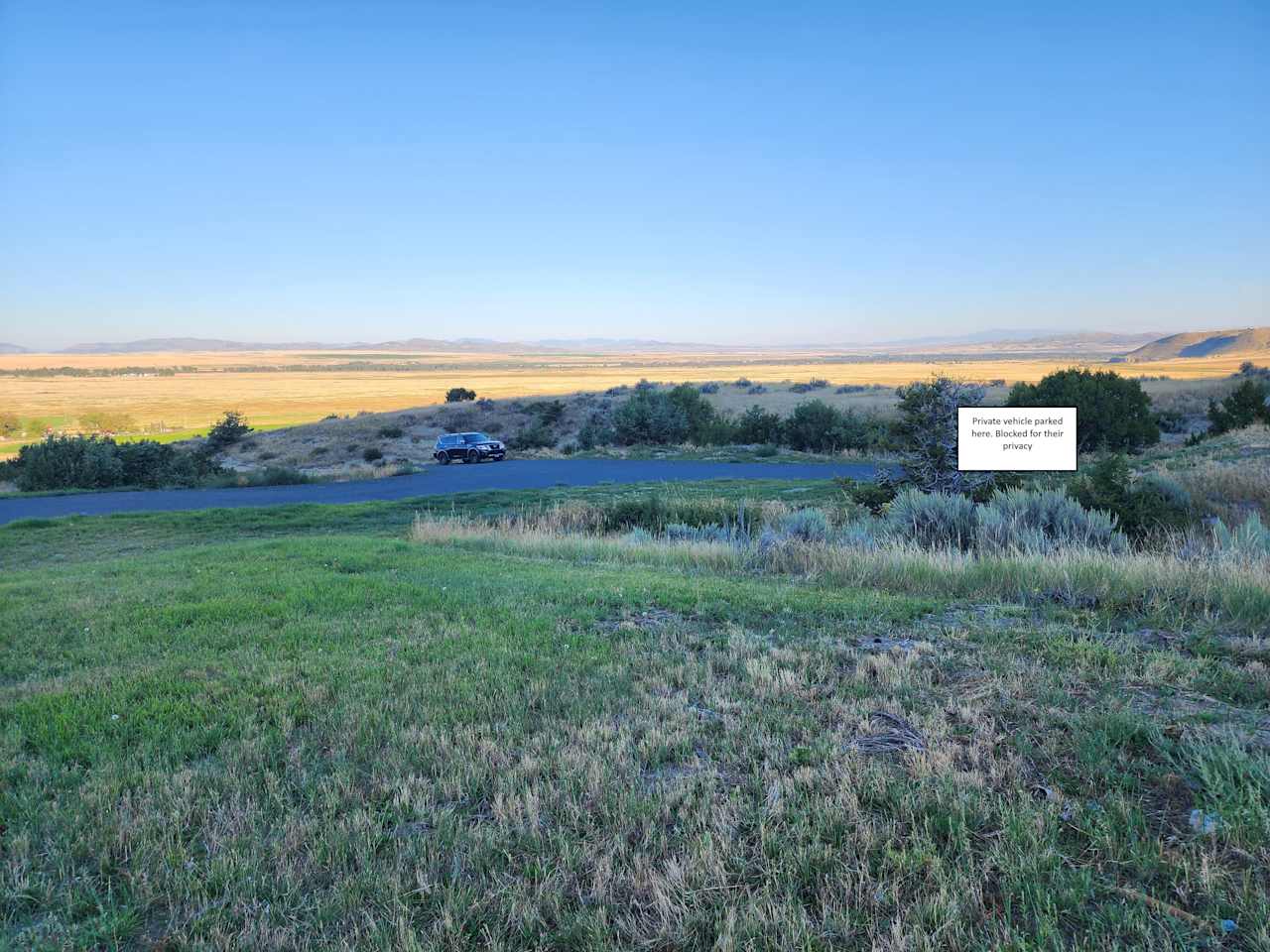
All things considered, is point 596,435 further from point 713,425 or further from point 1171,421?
point 1171,421

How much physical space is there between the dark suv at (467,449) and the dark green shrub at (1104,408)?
24528mm

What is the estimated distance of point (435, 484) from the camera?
1149 inches

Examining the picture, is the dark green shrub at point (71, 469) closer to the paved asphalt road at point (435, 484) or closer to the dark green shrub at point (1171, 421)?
the paved asphalt road at point (435, 484)

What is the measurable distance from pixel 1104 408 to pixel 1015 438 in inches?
1046

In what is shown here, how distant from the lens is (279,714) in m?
4.88

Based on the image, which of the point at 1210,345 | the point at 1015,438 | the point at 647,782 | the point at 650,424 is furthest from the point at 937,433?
the point at 1210,345

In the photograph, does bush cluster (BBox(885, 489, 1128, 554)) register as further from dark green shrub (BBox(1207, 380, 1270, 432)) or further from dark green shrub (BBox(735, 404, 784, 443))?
dark green shrub (BBox(735, 404, 784, 443))

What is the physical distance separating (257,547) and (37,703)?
28.2ft

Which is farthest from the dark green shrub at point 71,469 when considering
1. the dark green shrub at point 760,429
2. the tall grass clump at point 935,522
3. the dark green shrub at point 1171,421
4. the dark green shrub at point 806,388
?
the dark green shrub at point 806,388

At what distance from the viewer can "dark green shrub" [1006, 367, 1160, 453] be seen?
105 feet

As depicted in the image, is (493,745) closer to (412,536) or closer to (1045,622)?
(1045,622)

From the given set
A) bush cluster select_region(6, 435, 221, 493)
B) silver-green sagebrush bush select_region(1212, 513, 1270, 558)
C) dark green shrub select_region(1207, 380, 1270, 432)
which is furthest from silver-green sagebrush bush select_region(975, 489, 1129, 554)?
bush cluster select_region(6, 435, 221, 493)

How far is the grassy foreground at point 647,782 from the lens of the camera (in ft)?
9.54

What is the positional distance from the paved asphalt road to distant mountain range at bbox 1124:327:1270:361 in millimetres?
145279
